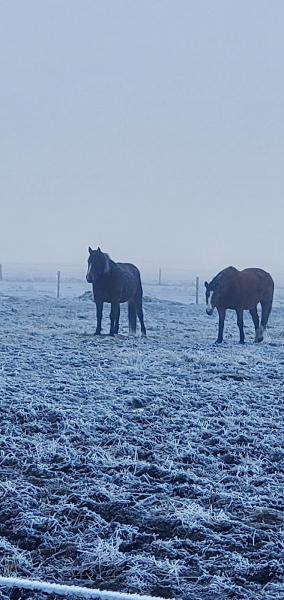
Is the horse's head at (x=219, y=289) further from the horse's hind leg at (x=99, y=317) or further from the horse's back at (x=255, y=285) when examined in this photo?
the horse's hind leg at (x=99, y=317)

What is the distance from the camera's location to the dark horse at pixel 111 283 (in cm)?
1420

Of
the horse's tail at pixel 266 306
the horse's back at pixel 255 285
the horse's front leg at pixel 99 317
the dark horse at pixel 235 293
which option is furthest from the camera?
the horse's tail at pixel 266 306

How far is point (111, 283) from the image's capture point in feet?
47.8

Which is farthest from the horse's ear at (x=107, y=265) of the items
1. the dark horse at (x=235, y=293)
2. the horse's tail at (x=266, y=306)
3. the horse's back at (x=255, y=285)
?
the horse's tail at (x=266, y=306)

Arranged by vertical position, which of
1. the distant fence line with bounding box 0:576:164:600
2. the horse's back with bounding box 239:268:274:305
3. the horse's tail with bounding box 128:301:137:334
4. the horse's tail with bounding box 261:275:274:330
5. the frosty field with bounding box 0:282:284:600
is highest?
the horse's back with bounding box 239:268:274:305

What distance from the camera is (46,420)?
628 cm

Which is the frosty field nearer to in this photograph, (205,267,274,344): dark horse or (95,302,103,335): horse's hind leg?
(205,267,274,344): dark horse

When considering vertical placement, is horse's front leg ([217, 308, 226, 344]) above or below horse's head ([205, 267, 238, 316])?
below

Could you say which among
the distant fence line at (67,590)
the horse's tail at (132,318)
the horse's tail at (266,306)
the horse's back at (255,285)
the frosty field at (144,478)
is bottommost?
the frosty field at (144,478)

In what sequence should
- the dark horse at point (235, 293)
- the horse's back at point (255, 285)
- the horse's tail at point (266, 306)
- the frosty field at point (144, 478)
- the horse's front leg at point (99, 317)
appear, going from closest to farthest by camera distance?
the frosty field at point (144, 478) → the dark horse at point (235, 293) → the horse's front leg at point (99, 317) → the horse's back at point (255, 285) → the horse's tail at point (266, 306)

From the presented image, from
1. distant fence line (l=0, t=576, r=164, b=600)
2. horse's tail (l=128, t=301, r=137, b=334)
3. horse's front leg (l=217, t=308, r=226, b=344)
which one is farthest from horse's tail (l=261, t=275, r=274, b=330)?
distant fence line (l=0, t=576, r=164, b=600)

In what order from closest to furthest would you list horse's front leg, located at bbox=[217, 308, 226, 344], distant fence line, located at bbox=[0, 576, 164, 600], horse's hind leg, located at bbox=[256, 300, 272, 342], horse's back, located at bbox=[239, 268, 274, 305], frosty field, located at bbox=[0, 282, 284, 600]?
distant fence line, located at bbox=[0, 576, 164, 600], frosty field, located at bbox=[0, 282, 284, 600], horse's front leg, located at bbox=[217, 308, 226, 344], horse's back, located at bbox=[239, 268, 274, 305], horse's hind leg, located at bbox=[256, 300, 272, 342]

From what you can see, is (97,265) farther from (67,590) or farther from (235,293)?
(67,590)

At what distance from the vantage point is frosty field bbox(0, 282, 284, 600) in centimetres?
348
